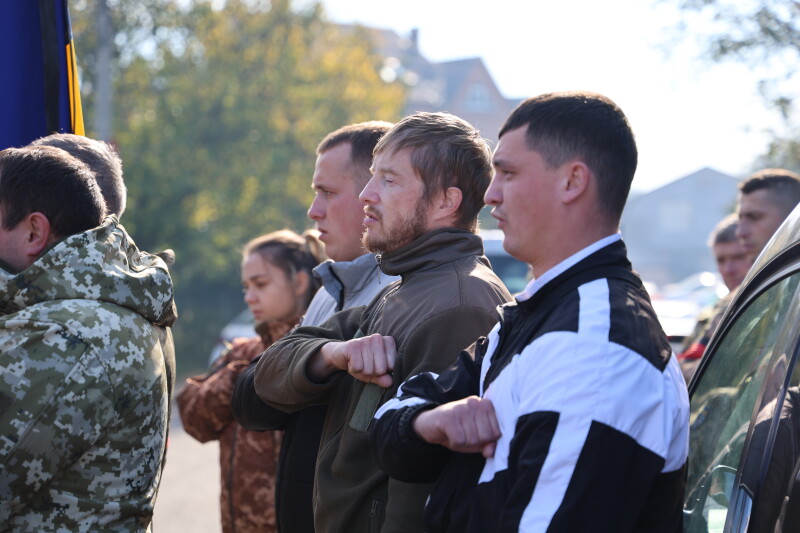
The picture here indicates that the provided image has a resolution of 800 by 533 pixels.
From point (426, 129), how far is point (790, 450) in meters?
1.34

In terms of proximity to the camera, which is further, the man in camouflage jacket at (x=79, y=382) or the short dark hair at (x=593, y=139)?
the man in camouflage jacket at (x=79, y=382)

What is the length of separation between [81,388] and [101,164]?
920mm

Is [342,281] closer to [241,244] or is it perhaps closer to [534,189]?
[534,189]

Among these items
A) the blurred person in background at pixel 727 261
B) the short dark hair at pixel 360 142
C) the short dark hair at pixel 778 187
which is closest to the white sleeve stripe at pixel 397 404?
the short dark hair at pixel 360 142

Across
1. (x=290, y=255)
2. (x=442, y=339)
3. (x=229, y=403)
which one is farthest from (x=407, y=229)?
(x=290, y=255)

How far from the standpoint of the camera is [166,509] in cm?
814

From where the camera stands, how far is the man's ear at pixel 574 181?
2051 mm

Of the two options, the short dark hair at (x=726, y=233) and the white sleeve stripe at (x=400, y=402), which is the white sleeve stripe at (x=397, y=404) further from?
the short dark hair at (x=726, y=233)

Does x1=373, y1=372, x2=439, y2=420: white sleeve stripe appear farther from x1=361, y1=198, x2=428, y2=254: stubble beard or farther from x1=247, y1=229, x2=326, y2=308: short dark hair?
x1=247, y1=229, x2=326, y2=308: short dark hair

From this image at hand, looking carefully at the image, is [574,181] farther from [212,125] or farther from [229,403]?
[212,125]

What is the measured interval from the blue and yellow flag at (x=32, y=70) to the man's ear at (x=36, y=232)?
129 cm

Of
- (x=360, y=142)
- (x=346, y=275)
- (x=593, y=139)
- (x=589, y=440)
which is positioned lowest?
(x=346, y=275)

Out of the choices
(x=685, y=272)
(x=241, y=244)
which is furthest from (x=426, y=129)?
(x=685, y=272)

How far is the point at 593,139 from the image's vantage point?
2.06 m
